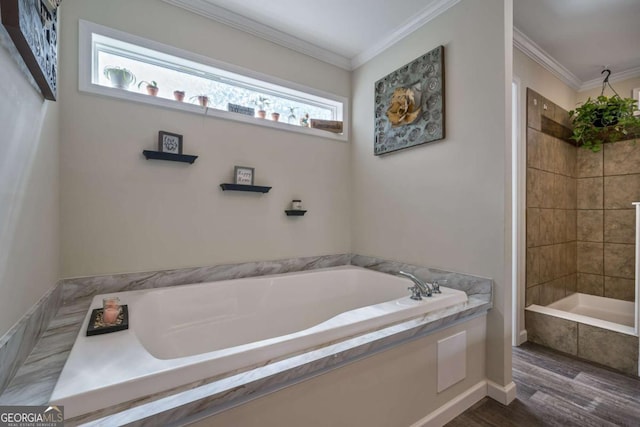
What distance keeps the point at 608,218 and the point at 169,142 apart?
428 centimetres

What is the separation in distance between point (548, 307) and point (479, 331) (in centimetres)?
159

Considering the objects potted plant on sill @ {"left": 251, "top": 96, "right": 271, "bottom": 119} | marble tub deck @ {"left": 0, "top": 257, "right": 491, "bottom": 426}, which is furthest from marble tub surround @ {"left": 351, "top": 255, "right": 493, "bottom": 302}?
potted plant on sill @ {"left": 251, "top": 96, "right": 271, "bottom": 119}

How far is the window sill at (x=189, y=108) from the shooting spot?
69.3 inches

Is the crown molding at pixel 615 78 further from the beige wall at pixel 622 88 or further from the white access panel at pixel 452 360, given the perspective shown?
the white access panel at pixel 452 360

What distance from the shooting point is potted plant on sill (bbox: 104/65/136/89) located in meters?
1.82

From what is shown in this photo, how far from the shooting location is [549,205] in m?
2.75

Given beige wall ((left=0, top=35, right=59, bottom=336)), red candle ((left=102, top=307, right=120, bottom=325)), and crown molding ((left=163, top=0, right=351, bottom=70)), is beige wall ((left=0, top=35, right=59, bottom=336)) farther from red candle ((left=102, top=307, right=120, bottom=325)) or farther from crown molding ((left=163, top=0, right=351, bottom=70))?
crown molding ((left=163, top=0, right=351, bottom=70))

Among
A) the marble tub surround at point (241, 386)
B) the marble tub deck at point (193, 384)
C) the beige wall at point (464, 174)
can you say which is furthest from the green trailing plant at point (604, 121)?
the marble tub surround at point (241, 386)

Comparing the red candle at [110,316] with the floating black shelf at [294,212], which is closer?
the red candle at [110,316]

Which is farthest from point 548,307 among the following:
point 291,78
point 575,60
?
point 291,78

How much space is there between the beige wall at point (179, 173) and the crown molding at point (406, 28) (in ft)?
1.20

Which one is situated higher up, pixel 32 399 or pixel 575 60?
pixel 575 60

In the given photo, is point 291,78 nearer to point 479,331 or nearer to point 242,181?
point 242,181

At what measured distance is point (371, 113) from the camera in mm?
2658
